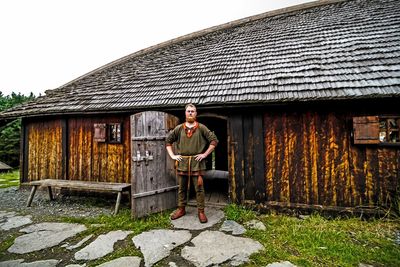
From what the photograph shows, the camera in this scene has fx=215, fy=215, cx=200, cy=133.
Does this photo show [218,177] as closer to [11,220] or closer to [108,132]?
[108,132]

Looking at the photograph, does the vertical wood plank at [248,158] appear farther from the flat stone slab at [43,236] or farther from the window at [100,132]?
the window at [100,132]

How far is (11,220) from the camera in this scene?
4.47 metres

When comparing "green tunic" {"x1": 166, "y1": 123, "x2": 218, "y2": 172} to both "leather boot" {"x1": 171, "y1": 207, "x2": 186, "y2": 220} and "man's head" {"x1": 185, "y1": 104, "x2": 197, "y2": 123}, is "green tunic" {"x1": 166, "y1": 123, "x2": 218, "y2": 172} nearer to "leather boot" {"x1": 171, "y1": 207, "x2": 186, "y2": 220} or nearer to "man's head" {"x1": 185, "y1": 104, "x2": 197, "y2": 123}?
"man's head" {"x1": 185, "y1": 104, "x2": 197, "y2": 123}

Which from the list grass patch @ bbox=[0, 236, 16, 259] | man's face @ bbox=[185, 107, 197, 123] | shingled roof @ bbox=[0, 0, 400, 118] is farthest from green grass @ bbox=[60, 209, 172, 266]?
shingled roof @ bbox=[0, 0, 400, 118]

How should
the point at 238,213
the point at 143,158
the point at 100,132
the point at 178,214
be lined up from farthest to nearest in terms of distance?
1. the point at 100,132
2. the point at 143,158
3. the point at 238,213
4. the point at 178,214

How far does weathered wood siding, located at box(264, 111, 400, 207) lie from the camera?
4.00 metres

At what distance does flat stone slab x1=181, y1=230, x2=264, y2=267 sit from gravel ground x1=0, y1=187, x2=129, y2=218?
8.46 feet

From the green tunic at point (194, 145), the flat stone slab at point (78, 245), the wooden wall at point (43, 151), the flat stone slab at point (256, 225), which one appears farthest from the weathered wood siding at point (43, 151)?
the flat stone slab at point (256, 225)

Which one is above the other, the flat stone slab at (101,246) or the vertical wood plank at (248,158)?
the vertical wood plank at (248,158)

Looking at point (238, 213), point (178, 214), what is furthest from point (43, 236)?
point (238, 213)

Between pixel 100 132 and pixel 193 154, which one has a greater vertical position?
pixel 100 132

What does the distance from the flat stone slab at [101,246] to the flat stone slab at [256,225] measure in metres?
2.06

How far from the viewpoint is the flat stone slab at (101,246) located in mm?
2957

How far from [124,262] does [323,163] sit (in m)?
3.88
